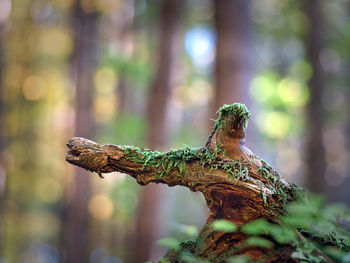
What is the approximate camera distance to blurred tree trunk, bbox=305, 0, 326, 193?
293 inches

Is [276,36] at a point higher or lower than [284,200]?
higher

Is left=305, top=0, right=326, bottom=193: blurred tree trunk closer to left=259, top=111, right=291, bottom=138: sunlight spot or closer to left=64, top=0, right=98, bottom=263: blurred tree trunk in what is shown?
left=259, top=111, right=291, bottom=138: sunlight spot

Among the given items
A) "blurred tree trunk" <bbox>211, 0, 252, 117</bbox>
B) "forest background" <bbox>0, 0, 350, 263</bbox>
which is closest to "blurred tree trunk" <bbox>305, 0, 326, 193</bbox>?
"forest background" <bbox>0, 0, 350, 263</bbox>

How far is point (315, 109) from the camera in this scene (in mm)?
7852

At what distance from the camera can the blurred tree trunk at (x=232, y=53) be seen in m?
5.11

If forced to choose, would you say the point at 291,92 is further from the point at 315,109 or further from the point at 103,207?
the point at 103,207

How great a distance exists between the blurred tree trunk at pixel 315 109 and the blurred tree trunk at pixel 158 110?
378 cm

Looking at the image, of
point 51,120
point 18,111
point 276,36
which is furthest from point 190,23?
point 51,120

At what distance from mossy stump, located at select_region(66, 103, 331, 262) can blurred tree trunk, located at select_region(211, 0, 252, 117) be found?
3.20 m

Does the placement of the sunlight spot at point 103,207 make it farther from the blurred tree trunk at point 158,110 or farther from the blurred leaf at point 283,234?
the blurred leaf at point 283,234

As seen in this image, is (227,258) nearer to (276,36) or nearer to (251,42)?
(251,42)

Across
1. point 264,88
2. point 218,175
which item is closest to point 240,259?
point 218,175

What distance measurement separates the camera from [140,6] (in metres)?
12.0

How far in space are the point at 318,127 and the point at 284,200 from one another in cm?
656
